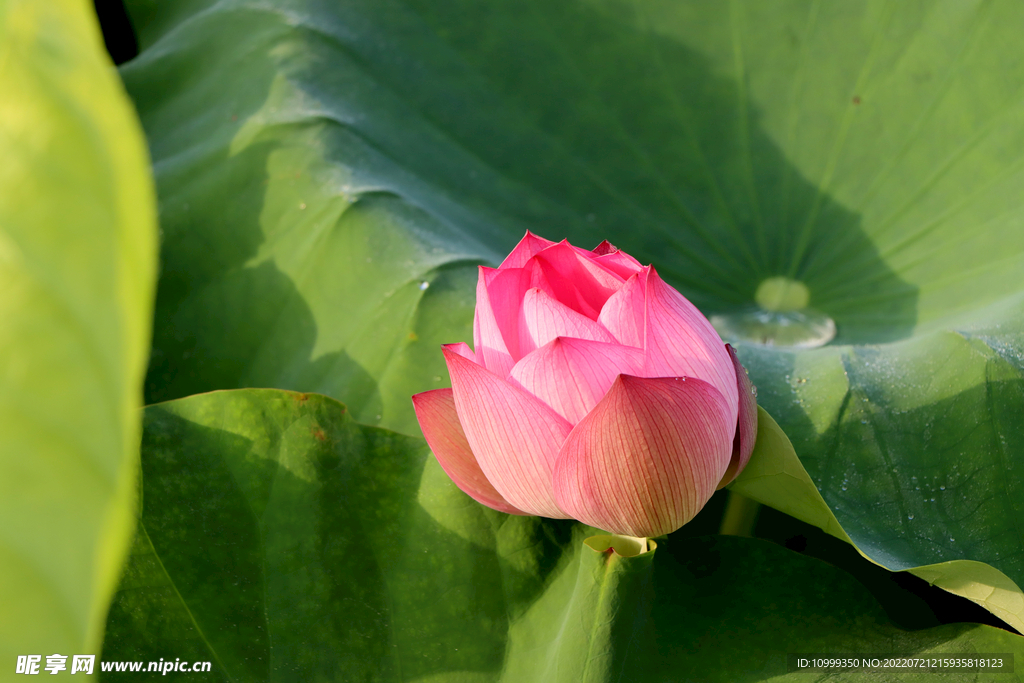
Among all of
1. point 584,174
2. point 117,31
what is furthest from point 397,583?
point 117,31

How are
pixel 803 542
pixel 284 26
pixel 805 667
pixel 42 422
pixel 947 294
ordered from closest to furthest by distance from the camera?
pixel 42 422
pixel 805 667
pixel 803 542
pixel 947 294
pixel 284 26

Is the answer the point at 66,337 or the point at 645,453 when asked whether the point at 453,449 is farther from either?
the point at 66,337

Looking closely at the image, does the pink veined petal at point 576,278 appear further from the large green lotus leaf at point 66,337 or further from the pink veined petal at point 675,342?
the large green lotus leaf at point 66,337

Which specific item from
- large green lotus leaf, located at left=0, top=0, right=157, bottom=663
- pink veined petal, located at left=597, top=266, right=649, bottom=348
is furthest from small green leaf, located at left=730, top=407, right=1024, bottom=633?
large green lotus leaf, located at left=0, top=0, right=157, bottom=663

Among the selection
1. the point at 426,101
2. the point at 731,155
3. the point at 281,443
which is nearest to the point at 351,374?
the point at 281,443

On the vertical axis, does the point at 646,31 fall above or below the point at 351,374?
above

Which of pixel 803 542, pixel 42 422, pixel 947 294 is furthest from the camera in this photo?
pixel 947 294

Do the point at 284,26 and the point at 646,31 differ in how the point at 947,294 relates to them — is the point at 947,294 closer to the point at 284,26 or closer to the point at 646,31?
the point at 646,31
